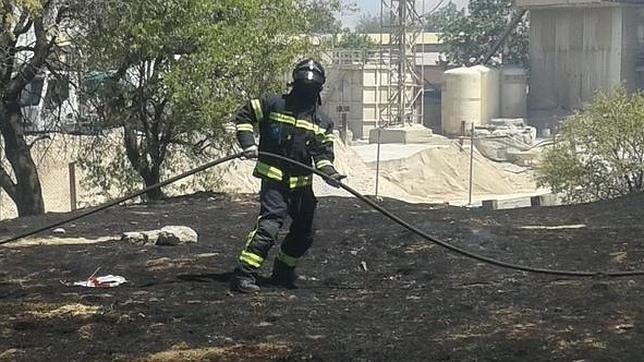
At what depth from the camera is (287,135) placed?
23.1ft

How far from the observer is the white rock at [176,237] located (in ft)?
32.1

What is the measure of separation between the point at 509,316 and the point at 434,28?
97.2m

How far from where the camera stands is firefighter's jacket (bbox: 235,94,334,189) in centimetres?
705

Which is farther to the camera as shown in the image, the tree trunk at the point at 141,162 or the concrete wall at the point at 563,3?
the concrete wall at the point at 563,3

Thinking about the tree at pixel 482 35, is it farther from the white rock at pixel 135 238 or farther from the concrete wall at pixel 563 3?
the white rock at pixel 135 238

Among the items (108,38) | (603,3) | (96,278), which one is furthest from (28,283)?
(603,3)

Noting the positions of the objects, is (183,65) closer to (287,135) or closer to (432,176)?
(287,135)

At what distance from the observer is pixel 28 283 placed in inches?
307

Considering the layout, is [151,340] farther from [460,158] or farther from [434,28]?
[434,28]

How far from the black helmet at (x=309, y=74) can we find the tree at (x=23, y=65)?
25.8ft

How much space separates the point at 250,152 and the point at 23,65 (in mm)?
10374

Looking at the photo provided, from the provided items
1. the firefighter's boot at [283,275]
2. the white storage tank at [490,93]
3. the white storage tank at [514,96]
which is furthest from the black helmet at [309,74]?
the white storage tank at [514,96]

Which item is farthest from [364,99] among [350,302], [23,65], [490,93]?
[350,302]

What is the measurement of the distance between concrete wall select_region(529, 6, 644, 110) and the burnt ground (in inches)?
2091
